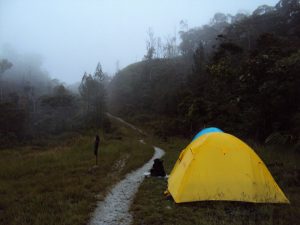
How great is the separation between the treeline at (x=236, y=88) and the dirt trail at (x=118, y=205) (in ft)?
34.7

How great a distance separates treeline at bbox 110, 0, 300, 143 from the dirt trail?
417 inches

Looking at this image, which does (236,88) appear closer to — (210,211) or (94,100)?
(210,211)

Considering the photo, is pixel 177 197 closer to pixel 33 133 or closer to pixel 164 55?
pixel 33 133

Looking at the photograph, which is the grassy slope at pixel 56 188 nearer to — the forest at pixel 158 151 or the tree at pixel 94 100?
the forest at pixel 158 151

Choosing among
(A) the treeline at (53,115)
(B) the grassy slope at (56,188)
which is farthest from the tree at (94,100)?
(B) the grassy slope at (56,188)

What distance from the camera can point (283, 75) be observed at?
64.0 ft

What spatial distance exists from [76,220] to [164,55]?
365ft

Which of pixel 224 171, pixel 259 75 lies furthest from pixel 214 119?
pixel 224 171

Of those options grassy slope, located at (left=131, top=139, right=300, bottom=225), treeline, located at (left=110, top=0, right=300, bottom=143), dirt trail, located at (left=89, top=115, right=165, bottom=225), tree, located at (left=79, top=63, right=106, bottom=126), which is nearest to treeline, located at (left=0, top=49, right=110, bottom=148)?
tree, located at (left=79, top=63, right=106, bottom=126)

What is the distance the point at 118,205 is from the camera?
845cm

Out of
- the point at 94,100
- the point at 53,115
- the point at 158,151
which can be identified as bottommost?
the point at 158,151

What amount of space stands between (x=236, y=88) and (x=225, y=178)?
2661 centimetres

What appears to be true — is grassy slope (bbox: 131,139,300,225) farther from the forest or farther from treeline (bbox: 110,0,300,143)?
treeline (bbox: 110,0,300,143)

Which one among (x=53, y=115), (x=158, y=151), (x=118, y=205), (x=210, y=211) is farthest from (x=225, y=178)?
(x=53, y=115)
